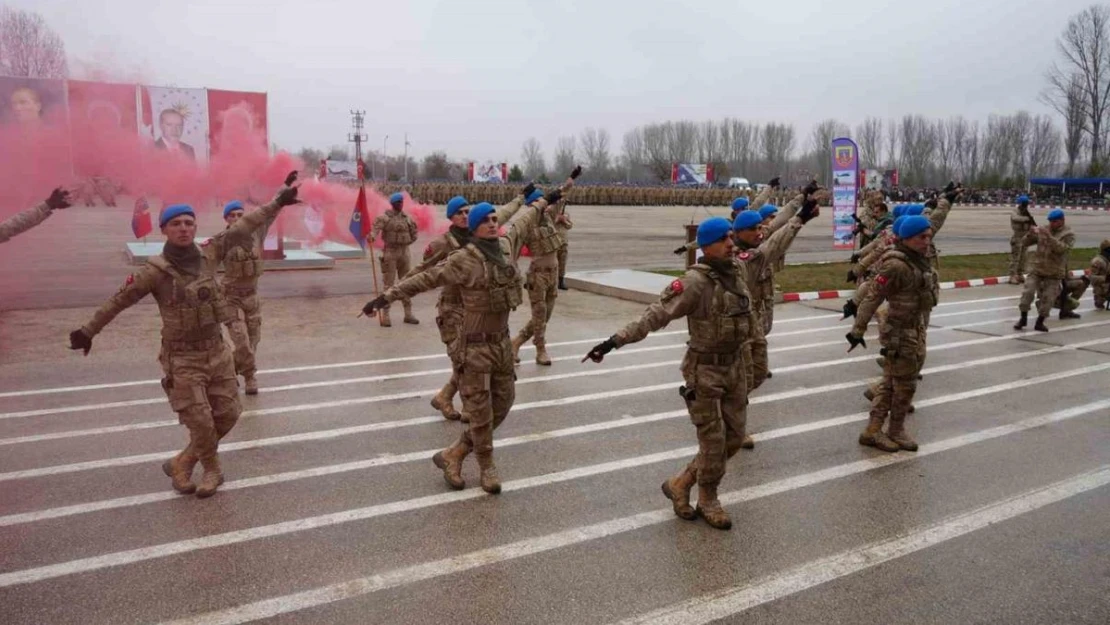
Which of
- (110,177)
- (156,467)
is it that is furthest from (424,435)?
(110,177)

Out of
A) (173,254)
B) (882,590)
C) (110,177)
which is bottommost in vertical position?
(882,590)

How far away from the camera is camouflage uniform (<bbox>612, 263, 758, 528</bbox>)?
507cm

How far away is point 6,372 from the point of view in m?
9.30

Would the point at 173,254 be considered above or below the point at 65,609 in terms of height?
above

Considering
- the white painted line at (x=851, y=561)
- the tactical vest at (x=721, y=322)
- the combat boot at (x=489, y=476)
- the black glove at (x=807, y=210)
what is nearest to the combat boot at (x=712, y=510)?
the white painted line at (x=851, y=561)

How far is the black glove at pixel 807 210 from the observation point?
21.7ft

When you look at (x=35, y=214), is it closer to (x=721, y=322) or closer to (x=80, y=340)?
(x=80, y=340)

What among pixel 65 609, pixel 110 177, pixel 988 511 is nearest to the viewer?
pixel 65 609

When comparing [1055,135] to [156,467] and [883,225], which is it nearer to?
[883,225]

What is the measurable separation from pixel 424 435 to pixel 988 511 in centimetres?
449

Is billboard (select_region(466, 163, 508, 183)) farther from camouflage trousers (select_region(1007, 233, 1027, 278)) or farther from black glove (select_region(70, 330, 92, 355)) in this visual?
black glove (select_region(70, 330, 92, 355))

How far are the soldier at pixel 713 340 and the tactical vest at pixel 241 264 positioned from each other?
16.7ft

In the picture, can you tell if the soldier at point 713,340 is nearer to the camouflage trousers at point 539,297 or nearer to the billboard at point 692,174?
the camouflage trousers at point 539,297

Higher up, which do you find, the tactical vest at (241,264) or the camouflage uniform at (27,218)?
the camouflage uniform at (27,218)
